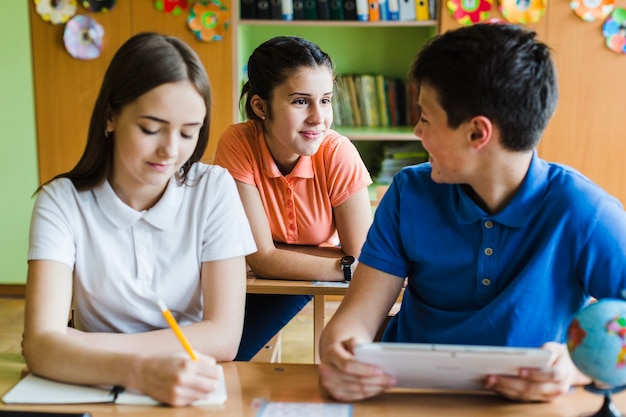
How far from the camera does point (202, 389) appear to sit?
3.68 feet

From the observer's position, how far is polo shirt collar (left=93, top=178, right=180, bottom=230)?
144 cm

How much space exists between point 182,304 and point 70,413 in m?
0.43

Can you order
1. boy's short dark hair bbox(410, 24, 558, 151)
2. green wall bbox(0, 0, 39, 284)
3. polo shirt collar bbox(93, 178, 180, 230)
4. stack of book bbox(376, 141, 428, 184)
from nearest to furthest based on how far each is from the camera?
boy's short dark hair bbox(410, 24, 558, 151) → polo shirt collar bbox(93, 178, 180, 230) → green wall bbox(0, 0, 39, 284) → stack of book bbox(376, 141, 428, 184)

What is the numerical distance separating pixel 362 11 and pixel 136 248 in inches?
104

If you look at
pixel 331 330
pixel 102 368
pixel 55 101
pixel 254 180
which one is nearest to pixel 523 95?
pixel 331 330

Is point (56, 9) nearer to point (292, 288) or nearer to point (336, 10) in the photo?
point (336, 10)

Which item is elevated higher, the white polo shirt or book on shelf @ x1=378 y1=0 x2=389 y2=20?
book on shelf @ x1=378 y1=0 x2=389 y2=20

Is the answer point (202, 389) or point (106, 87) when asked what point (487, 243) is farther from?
point (106, 87)

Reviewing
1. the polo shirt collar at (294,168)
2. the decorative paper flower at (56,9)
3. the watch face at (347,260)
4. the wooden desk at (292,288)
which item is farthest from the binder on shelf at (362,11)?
the wooden desk at (292,288)

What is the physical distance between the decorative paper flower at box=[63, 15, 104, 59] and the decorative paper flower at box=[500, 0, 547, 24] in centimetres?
207

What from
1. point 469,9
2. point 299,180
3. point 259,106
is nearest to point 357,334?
point 299,180

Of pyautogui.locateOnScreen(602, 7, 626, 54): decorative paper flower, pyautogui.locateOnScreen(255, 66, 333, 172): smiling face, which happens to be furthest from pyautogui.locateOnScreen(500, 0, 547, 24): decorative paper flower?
pyautogui.locateOnScreen(255, 66, 333, 172): smiling face

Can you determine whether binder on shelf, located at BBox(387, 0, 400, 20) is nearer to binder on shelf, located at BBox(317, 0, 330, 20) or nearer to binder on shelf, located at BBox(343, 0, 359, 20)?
binder on shelf, located at BBox(343, 0, 359, 20)

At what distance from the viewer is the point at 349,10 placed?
378 cm
